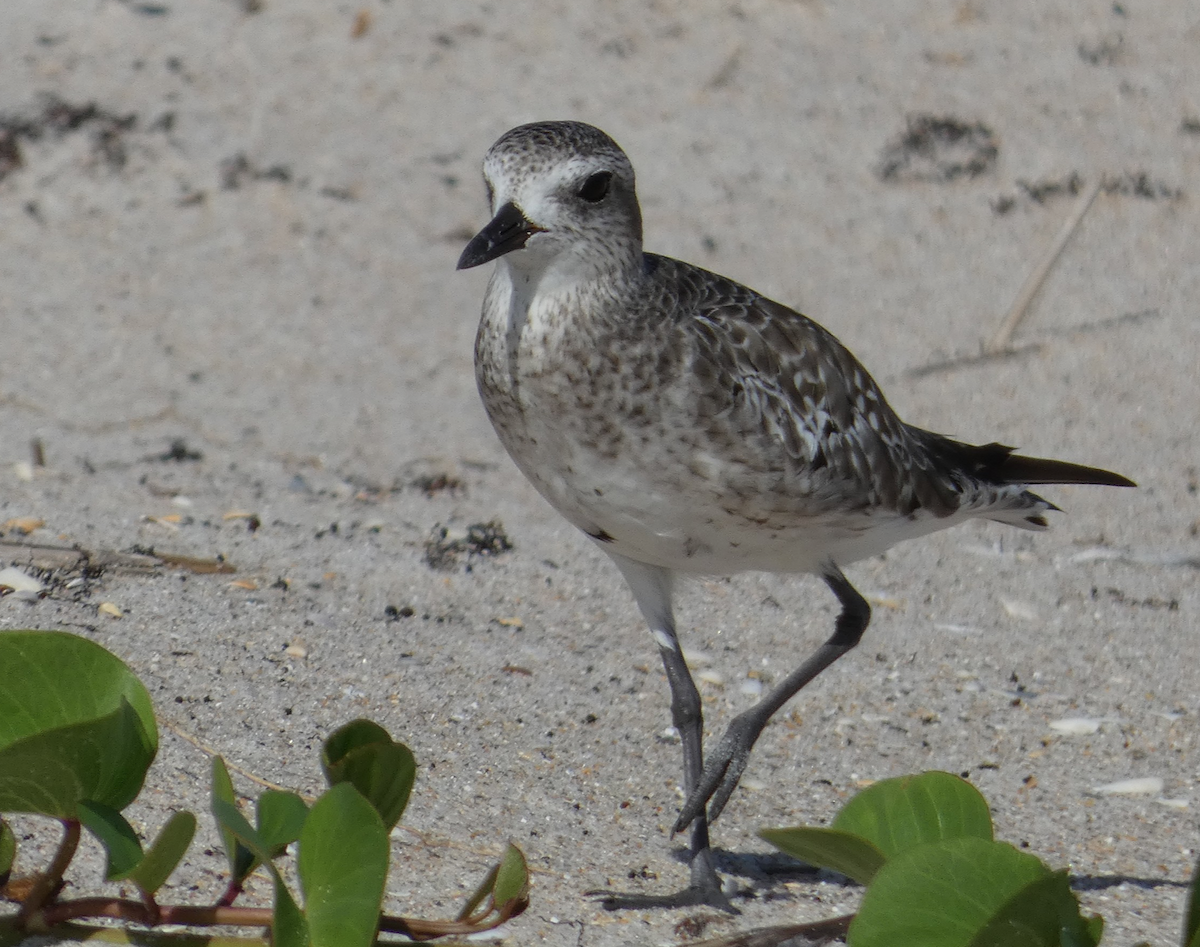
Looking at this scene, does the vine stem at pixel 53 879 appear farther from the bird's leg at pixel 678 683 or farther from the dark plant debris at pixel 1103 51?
the dark plant debris at pixel 1103 51

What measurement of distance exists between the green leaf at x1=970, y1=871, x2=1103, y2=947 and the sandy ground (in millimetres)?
1054

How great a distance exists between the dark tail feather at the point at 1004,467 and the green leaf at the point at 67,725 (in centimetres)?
270

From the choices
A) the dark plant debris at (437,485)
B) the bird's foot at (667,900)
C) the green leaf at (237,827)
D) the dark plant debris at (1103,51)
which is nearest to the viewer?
the green leaf at (237,827)

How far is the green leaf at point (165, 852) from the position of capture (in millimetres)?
2643

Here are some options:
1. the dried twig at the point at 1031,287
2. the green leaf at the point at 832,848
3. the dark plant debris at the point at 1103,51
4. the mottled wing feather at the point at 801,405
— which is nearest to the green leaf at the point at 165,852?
the green leaf at the point at 832,848

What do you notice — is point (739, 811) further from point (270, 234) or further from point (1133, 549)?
point (270, 234)

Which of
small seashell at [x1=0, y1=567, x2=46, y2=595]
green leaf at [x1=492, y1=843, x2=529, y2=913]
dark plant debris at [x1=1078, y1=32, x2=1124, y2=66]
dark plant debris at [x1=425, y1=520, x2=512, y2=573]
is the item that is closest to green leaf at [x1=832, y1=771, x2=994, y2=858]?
green leaf at [x1=492, y1=843, x2=529, y2=913]

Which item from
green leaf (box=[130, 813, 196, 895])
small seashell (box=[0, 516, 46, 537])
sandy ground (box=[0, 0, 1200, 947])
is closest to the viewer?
green leaf (box=[130, 813, 196, 895])

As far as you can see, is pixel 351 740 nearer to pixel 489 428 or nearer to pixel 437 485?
pixel 437 485

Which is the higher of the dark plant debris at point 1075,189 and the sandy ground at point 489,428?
the dark plant debris at point 1075,189

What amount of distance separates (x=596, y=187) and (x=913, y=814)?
1770 mm

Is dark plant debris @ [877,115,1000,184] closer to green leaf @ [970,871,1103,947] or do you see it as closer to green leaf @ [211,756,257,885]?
green leaf @ [970,871,1103,947]

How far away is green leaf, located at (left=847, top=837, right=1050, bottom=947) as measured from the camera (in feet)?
8.47

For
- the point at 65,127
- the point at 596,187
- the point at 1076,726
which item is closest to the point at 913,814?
the point at 596,187
